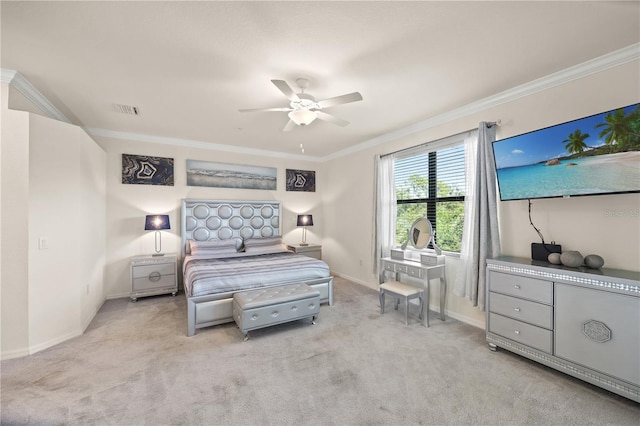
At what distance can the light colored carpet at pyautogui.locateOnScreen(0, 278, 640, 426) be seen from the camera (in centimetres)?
195

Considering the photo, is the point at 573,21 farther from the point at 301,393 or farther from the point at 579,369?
the point at 301,393

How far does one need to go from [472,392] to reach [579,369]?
97 centimetres

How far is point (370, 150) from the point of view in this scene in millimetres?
5375

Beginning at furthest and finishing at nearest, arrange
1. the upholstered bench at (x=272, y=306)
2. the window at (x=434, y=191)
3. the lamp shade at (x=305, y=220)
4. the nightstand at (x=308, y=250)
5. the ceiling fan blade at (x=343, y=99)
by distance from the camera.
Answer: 1. the lamp shade at (x=305, y=220)
2. the nightstand at (x=308, y=250)
3. the window at (x=434, y=191)
4. the upholstered bench at (x=272, y=306)
5. the ceiling fan blade at (x=343, y=99)

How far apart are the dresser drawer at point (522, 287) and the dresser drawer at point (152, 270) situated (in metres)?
4.90

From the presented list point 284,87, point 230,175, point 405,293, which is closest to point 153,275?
point 230,175

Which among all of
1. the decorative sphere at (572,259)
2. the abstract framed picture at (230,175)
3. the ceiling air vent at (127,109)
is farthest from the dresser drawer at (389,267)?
the ceiling air vent at (127,109)

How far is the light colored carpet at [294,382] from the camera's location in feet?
6.40

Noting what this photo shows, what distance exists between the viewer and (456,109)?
12.1ft

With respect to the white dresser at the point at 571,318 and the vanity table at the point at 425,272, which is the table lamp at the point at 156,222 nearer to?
the vanity table at the point at 425,272

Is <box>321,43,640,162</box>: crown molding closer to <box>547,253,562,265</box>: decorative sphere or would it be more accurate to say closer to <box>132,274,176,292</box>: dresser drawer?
<box>547,253,562,265</box>: decorative sphere

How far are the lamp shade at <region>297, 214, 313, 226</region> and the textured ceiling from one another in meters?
3.12

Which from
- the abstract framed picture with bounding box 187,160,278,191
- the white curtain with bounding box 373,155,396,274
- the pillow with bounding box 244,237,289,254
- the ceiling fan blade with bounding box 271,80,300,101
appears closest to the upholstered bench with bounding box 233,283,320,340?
the pillow with bounding box 244,237,289,254

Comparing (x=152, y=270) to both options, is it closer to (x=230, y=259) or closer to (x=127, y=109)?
(x=230, y=259)
